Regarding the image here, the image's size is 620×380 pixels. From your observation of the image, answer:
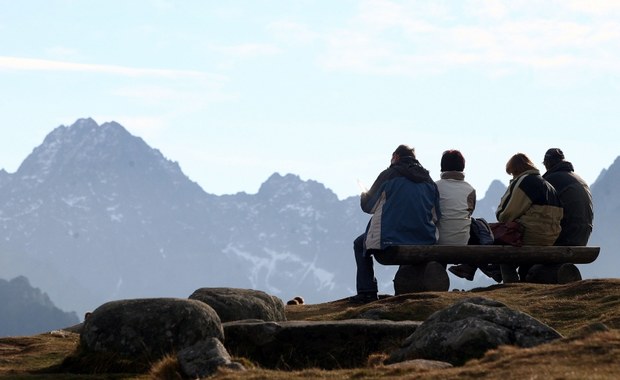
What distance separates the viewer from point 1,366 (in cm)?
1633

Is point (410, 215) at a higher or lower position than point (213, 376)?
higher

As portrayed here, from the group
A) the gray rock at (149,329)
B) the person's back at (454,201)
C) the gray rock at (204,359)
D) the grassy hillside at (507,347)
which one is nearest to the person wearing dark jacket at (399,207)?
the person's back at (454,201)

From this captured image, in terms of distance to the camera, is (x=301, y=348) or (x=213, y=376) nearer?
(x=213, y=376)

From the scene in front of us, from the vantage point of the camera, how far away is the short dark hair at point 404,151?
2172 centimetres

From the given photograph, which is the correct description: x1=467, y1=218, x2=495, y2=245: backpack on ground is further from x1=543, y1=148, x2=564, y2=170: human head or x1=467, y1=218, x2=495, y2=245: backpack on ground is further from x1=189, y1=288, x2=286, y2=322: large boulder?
x1=189, y1=288, x2=286, y2=322: large boulder

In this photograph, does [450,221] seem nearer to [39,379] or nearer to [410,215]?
[410,215]

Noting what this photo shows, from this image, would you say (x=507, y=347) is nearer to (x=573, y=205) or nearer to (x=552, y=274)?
(x=552, y=274)

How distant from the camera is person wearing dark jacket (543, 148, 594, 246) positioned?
76.7ft

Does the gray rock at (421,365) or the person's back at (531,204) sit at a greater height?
the person's back at (531,204)

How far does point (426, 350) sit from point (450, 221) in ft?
28.7

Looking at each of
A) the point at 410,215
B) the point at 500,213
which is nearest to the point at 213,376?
the point at 410,215

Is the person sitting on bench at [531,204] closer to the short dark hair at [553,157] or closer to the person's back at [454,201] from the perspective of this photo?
the person's back at [454,201]

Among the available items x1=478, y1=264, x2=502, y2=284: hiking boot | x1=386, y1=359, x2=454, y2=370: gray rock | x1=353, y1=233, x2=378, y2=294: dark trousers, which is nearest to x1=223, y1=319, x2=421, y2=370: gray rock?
x1=386, y1=359, x2=454, y2=370: gray rock

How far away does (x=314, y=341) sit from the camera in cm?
1524
